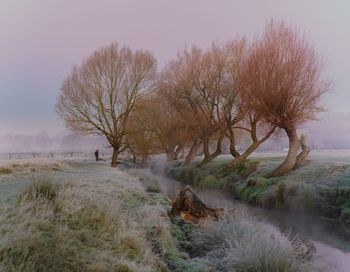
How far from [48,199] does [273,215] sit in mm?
10107

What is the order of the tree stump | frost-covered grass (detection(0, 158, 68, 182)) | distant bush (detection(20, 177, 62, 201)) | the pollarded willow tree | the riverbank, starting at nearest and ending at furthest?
the riverbank
distant bush (detection(20, 177, 62, 201))
the tree stump
frost-covered grass (detection(0, 158, 68, 182))
the pollarded willow tree

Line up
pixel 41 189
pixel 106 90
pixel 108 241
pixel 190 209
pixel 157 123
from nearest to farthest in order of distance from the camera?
1. pixel 108 241
2. pixel 41 189
3. pixel 190 209
4. pixel 106 90
5. pixel 157 123

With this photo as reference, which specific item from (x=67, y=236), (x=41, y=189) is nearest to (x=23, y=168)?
(x=41, y=189)

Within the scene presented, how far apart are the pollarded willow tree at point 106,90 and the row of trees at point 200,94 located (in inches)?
2.9

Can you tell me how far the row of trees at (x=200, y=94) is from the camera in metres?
18.5

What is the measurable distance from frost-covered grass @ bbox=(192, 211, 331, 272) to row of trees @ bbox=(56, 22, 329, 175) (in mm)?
12246

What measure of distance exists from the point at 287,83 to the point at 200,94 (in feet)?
39.1

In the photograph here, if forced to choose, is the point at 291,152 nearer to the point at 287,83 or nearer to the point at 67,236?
the point at 287,83

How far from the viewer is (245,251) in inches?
227

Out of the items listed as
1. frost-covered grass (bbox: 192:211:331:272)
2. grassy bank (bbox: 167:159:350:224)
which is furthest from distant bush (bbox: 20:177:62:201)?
grassy bank (bbox: 167:159:350:224)

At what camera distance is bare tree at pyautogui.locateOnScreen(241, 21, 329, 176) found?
1825cm

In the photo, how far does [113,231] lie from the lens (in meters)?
5.30

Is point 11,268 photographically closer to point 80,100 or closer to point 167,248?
point 167,248

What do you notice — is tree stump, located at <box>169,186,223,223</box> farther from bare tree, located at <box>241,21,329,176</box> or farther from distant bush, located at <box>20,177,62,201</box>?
bare tree, located at <box>241,21,329,176</box>
